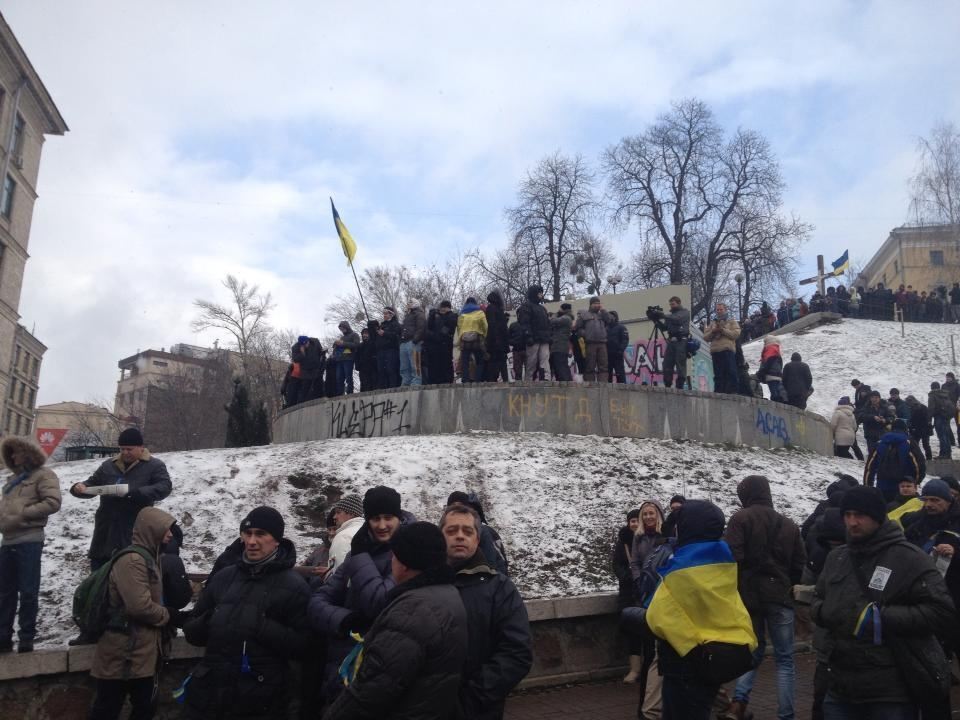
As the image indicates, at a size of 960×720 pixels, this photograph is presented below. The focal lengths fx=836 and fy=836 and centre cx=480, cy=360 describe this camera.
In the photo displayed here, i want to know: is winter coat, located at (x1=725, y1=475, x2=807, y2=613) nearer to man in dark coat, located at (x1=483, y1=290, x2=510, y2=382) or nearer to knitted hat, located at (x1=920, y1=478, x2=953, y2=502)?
knitted hat, located at (x1=920, y1=478, x2=953, y2=502)

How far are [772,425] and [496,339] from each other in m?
5.43

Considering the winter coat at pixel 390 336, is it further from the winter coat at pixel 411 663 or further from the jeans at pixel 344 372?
the winter coat at pixel 411 663

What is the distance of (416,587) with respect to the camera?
316cm

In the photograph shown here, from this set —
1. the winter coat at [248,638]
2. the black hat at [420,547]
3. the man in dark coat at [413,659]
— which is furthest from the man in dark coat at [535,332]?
the man in dark coat at [413,659]

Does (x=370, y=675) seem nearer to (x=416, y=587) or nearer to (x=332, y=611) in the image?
(x=416, y=587)

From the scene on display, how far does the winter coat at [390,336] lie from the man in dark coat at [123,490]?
926 centimetres

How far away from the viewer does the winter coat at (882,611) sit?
3672 millimetres

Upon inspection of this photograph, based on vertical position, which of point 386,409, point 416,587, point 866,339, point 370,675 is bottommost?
point 370,675

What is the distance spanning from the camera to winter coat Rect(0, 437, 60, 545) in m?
5.78

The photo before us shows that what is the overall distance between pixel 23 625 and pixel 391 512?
3386mm

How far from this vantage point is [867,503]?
3.92 metres

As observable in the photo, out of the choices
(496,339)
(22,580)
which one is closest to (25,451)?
(22,580)

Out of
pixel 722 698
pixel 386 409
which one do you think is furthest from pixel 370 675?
pixel 386 409

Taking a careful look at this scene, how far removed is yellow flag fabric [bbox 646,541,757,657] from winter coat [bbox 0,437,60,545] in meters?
4.27
